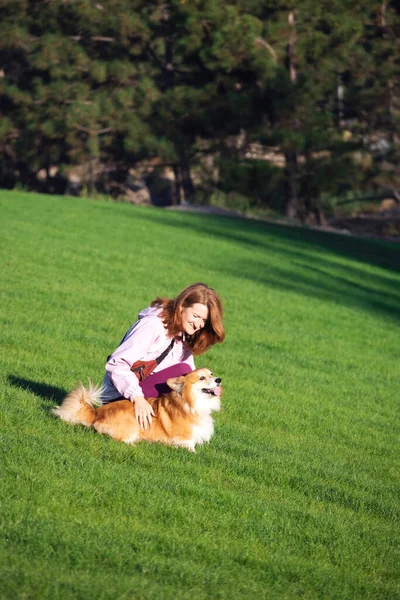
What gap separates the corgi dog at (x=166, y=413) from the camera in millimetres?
6527

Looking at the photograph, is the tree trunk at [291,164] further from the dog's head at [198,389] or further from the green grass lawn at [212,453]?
the dog's head at [198,389]

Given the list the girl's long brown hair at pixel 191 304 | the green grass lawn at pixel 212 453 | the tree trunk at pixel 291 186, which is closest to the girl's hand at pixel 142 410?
the green grass lawn at pixel 212 453

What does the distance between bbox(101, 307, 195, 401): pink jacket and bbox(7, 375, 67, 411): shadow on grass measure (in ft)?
2.65

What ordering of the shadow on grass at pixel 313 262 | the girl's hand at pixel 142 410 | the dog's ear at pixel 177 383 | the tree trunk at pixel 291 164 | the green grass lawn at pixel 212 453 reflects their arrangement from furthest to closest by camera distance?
the tree trunk at pixel 291 164 → the shadow on grass at pixel 313 262 → the dog's ear at pixel 177 383 → the girl's hand at pixel 142 410 → the green grass lawn at pixel 212 453

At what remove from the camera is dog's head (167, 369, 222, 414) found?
646 centimetres

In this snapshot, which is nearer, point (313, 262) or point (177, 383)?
point (177, 383)

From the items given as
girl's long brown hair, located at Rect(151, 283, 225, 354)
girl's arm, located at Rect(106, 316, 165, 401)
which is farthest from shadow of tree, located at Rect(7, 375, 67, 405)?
girl's long brown hair, located at Rect(151, 283, 225, 354)

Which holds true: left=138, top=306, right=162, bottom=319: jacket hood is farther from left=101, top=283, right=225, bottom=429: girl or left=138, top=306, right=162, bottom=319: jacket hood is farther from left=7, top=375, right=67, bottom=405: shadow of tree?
left=7, top=375, right=67, bottom=405: shadow of tree

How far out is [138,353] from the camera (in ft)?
22.0

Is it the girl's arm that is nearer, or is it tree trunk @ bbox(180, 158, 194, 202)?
the girl's arm

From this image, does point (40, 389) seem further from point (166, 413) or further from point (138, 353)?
point (166, 413)

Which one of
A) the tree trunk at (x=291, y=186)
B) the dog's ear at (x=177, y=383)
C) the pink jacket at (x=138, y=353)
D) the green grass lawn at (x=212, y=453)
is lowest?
the green grass lawn at (x=212, y=453)

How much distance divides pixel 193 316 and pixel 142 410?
815 mm

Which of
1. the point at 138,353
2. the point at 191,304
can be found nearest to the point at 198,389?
the point at 138,353
